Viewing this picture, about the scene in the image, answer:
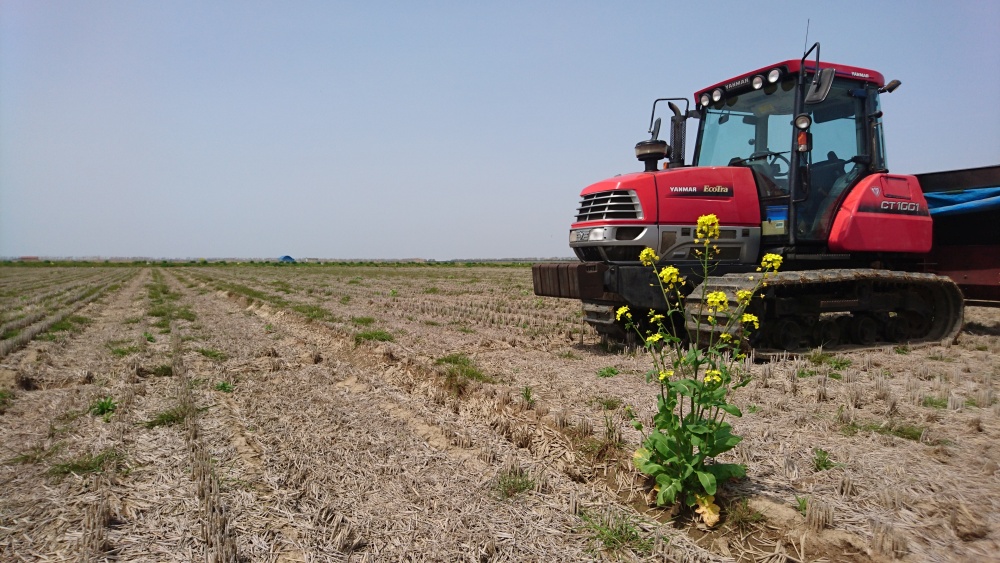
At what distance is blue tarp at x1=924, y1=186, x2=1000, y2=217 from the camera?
8.00 meters

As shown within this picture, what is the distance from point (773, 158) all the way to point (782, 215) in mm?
775

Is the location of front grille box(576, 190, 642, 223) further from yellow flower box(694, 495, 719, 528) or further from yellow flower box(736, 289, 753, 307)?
yellow flower box(694, 495, 719, 528)

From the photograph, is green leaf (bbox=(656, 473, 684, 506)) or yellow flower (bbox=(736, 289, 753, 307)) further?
yellow flower (bbox=(736, 289, 753, 307))

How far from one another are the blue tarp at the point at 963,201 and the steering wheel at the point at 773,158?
3.49 meters

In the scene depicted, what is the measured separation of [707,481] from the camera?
284 centimetres

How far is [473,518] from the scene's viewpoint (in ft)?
9.98

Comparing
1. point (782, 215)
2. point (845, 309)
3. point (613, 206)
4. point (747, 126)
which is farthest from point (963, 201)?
point (613, 206)

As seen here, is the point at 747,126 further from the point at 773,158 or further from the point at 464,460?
the point at 464,460

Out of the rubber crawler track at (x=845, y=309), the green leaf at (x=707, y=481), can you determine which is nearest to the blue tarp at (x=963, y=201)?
the rubber crawler track at (x=845, y=309)

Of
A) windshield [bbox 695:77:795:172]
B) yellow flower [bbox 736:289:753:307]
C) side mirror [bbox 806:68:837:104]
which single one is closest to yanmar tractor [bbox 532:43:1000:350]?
windshield [bbox 695:77:795:172]

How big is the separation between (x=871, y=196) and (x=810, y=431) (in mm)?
4583

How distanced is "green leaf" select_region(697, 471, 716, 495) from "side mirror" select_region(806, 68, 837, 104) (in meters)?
4.92

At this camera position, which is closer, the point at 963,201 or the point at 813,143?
the point at 813,143

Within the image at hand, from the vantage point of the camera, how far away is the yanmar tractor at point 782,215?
6.88m
